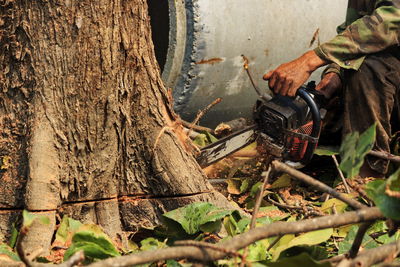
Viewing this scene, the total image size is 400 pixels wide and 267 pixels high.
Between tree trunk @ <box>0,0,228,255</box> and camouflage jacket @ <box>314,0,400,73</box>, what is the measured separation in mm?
1099

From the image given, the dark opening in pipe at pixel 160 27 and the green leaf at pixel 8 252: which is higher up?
the dark opening in pipe at pixel 160 27

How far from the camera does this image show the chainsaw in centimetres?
286

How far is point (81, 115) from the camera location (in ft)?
6.91

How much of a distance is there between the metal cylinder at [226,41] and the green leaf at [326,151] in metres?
1.08

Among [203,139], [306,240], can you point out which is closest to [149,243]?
[306,240]

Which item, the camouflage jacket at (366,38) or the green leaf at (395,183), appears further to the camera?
the camouflage jacket at (366,38)

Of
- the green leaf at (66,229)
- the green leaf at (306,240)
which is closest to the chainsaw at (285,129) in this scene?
the green leaf at (66,229)

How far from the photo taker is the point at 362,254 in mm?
1284

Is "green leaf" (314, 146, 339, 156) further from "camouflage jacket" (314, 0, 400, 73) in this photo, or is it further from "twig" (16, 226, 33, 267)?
"twig" (16, 226, 33, 267)

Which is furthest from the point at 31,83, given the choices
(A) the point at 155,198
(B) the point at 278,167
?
(B) the point at 278,167

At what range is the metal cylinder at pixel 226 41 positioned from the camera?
381cm

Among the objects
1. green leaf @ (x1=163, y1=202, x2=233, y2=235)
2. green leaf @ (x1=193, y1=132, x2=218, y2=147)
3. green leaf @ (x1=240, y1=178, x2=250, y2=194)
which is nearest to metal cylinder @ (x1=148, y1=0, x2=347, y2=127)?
green leaf @ (x1=193, y1=132, x2=218, y2=147)

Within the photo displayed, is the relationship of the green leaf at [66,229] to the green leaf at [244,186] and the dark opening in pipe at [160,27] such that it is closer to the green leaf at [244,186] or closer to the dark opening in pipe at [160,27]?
the green leaf at [244,186]

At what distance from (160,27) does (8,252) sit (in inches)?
103
